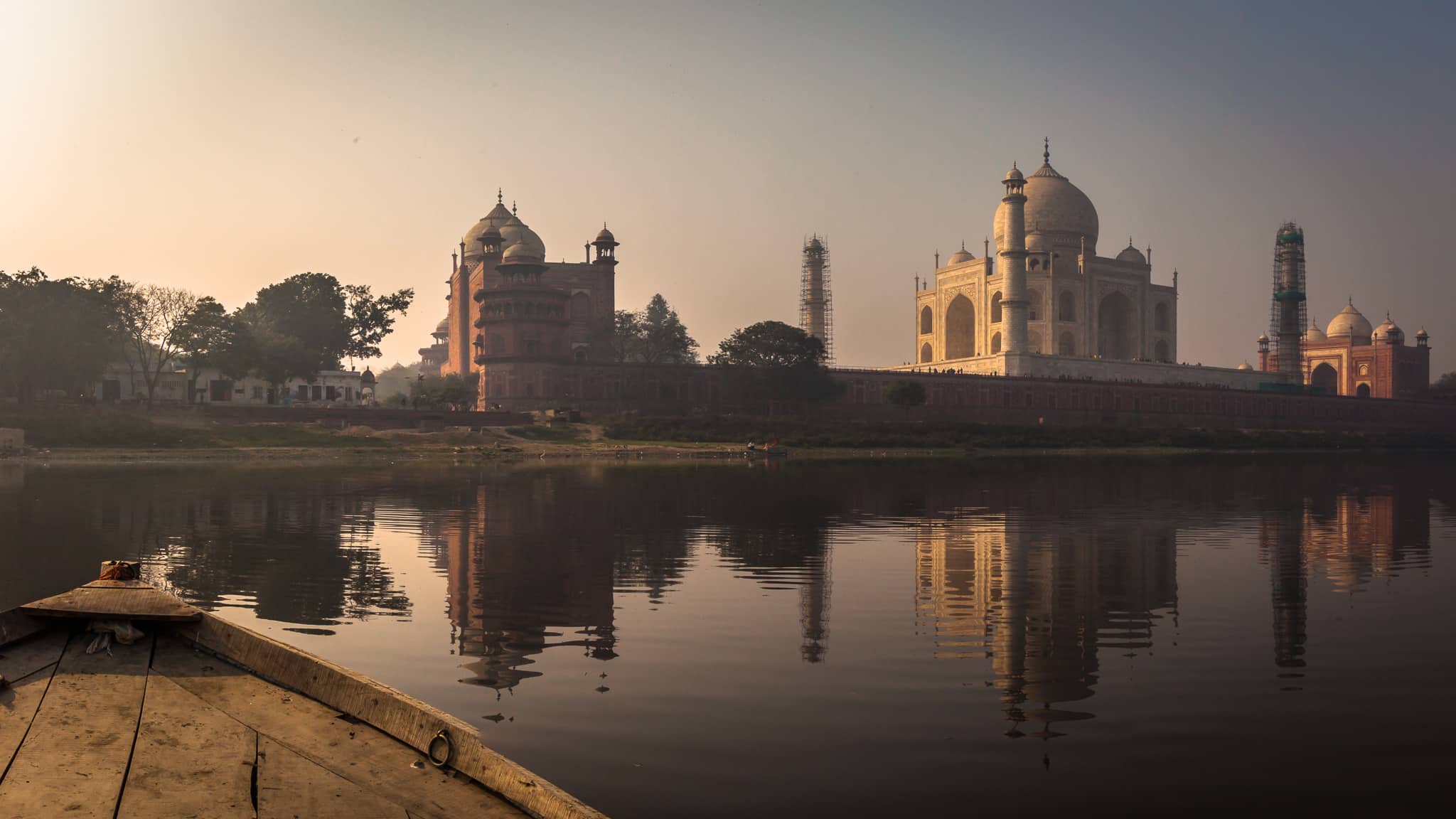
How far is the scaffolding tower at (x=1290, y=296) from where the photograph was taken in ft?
323

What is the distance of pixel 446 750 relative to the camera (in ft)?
21.0

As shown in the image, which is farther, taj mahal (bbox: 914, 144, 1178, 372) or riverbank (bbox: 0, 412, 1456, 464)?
taj mahal (bbox: 914, 144, 1178, 372)

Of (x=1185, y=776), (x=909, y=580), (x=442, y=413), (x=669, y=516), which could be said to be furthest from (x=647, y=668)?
(x=442, y=413)

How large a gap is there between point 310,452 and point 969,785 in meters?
48.5

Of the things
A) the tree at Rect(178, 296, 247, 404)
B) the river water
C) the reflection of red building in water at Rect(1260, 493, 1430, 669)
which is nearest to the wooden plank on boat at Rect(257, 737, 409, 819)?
the river water

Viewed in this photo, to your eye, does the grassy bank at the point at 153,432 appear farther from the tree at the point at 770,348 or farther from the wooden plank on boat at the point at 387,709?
the wooden plank on boat at the point at 387,709

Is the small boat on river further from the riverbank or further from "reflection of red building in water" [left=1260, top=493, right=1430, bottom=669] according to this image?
the riverbank

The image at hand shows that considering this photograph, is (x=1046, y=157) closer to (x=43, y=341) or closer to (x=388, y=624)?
(x=43, y=341)

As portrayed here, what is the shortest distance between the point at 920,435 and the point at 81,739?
6269cm

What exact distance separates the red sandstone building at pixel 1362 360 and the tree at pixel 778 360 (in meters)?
51.9

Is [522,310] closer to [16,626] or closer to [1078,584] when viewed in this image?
[1078,584]

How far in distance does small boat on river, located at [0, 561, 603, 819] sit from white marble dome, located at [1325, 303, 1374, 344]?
122651 mm

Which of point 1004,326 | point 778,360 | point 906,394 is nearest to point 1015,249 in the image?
point 1004,326

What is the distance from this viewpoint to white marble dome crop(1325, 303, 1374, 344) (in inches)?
4464
